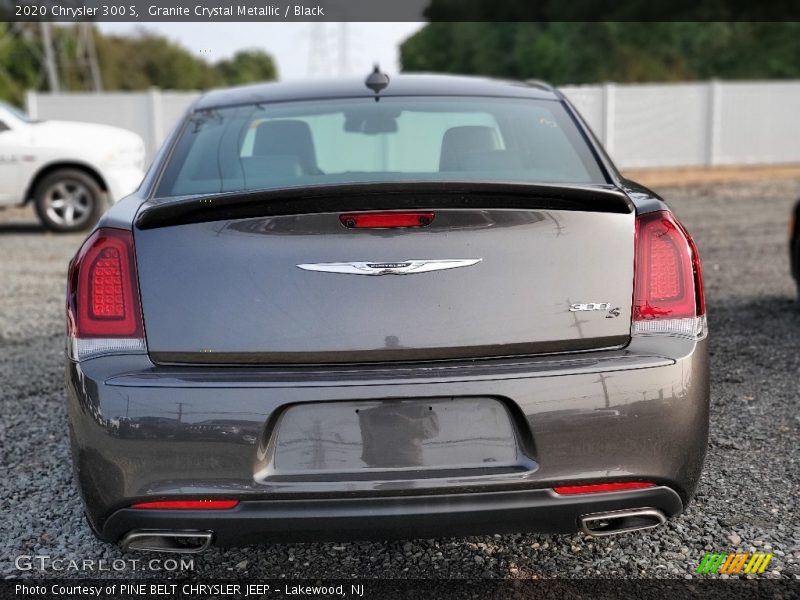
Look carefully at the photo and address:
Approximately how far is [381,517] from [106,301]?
936mm

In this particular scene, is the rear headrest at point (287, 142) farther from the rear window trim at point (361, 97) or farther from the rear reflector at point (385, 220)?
the rear reflector at point (385, 220)

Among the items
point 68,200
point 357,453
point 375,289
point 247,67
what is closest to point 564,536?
point 357,453

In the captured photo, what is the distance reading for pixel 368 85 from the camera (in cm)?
A: 342

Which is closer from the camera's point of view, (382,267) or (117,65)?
(382,267)

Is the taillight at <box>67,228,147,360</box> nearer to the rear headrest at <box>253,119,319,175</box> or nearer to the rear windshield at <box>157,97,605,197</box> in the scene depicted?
the rear windshield at <box>157,97,605,197</box>

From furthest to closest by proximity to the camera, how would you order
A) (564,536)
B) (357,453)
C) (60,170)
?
(60,170) → (564,536) → (357,453)

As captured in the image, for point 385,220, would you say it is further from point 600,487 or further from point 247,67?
point 247,67

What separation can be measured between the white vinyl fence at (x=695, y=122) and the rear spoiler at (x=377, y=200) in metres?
18.1

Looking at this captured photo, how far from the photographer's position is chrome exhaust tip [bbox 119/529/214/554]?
223 cm

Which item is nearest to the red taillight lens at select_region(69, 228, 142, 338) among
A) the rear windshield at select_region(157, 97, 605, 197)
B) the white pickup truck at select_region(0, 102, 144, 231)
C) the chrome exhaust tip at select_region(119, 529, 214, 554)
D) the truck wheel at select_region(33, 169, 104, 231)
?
the rear windshield at select_region(157, 97, 605, 197)

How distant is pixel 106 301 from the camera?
7.55 ft

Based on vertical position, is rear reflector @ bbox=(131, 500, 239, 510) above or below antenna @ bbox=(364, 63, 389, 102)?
below

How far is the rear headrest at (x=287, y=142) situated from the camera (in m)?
3.05

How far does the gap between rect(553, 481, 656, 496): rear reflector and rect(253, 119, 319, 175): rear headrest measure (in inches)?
56.3
